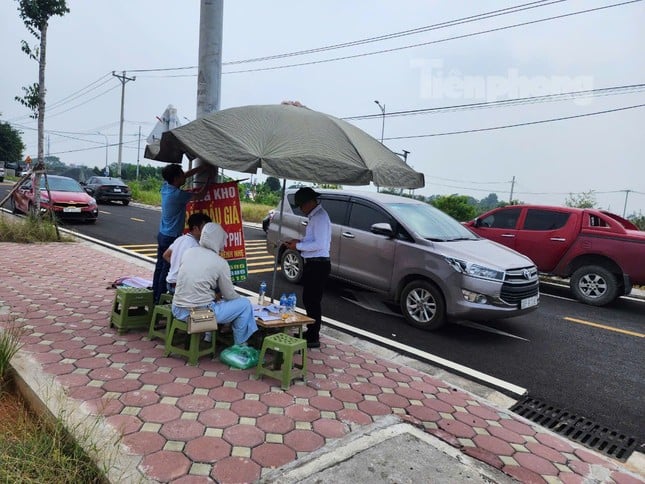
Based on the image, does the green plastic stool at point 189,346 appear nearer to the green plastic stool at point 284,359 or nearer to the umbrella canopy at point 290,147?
the green plastic stool at point 284,359

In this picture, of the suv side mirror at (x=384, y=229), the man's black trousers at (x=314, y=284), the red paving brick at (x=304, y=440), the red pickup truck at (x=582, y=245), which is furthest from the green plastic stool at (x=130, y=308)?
the red pickup truck at (x=582, y=245)

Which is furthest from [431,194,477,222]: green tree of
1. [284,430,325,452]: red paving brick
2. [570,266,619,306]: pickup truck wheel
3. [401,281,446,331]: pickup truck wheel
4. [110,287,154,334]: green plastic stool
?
[284,430,325,452]: red paving brick

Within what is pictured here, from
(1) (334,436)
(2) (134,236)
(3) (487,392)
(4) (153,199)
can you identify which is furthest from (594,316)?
(4) (153,199)

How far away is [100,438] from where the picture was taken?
8.73 feet

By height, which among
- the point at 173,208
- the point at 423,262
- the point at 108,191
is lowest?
the point at 423,262

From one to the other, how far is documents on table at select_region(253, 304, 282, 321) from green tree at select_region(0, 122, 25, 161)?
6741 cm

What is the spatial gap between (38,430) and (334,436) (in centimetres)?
188

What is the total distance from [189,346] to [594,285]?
7.43m

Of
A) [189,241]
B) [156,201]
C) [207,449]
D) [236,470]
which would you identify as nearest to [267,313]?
[189,241]

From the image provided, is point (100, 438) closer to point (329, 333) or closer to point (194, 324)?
point (194, 324)

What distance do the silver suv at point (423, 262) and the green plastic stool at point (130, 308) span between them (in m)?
1.51

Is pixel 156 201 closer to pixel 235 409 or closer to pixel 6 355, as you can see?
pixel 6 355

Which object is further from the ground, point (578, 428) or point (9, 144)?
point (9, 144)

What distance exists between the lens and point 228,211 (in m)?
4.90
